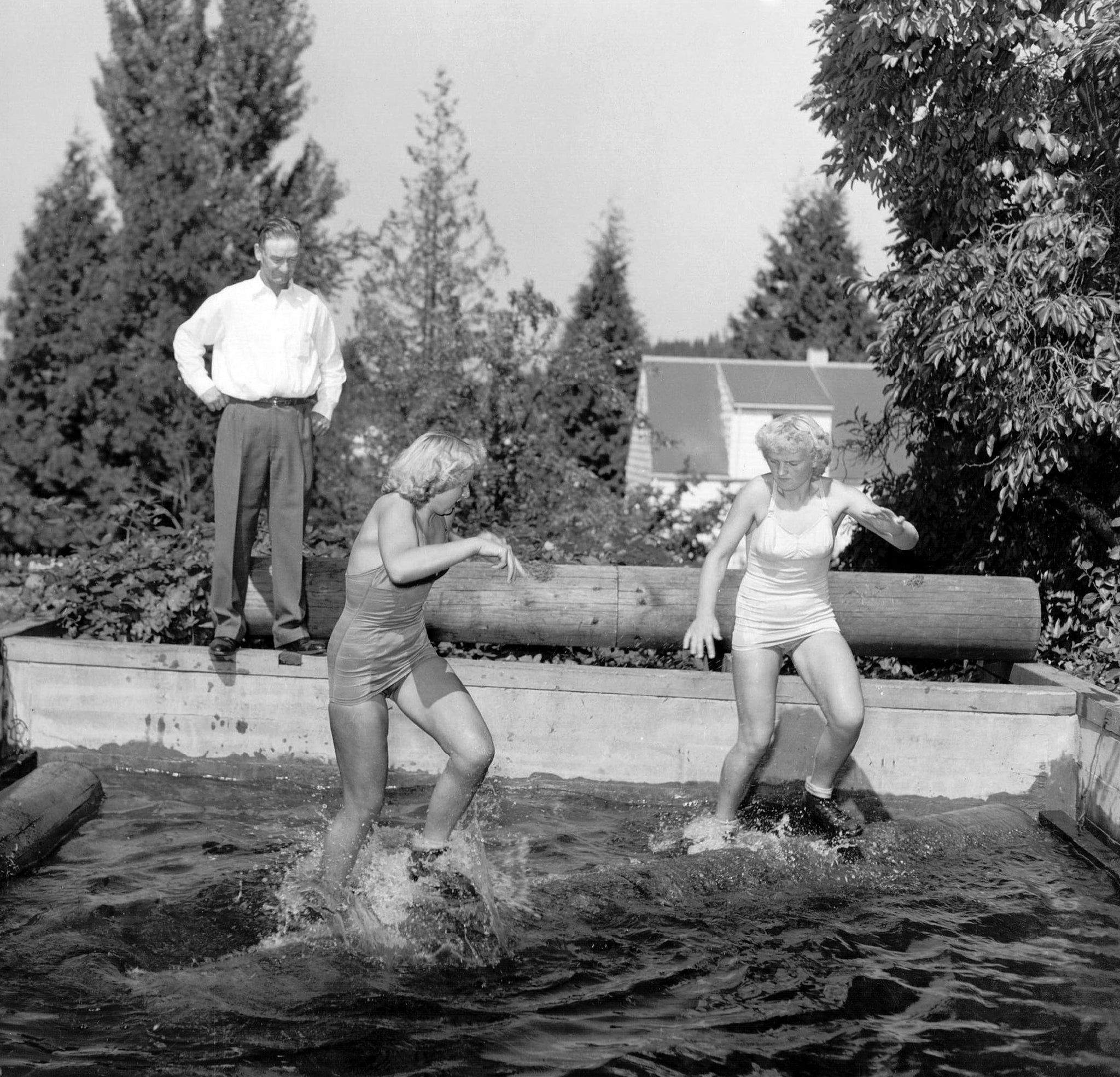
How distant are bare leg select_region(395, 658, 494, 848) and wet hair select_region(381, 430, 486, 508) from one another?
688 mm

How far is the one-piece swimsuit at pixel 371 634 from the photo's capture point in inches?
185

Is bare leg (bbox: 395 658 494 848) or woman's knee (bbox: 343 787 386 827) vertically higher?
bare leg (bbox: 395 658 494 848)

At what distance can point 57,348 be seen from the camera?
1750 cm

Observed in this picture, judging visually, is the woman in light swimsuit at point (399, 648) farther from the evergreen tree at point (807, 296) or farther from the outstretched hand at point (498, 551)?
the evergreen tree at point (807, 296)

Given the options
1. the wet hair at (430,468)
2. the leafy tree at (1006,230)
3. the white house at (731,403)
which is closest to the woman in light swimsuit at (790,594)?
the wet hair at (430,468)

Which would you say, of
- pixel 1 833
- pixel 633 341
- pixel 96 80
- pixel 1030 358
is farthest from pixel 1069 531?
pixel 633 341

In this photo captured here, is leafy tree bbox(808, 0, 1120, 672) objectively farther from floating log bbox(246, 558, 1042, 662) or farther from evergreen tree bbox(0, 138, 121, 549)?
evergreen tree bbox(0, 138, 121, 549)

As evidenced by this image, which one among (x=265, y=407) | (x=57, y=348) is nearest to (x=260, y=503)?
(x=265, y=407)

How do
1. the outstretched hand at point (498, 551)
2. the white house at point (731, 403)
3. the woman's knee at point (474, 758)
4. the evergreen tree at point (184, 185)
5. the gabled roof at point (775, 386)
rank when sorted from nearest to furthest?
the outstretched hand at point (498, 551) → the woman's knee at point (474, 758) → the evergreen tree at point (184, 185) → the white house at point (731, 403) → the gabled roof at point (775, 386)

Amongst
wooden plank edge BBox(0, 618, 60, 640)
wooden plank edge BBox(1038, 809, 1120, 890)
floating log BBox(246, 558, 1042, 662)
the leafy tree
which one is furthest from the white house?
wooden plank edge BBox(1038, 809, 1120, 890)

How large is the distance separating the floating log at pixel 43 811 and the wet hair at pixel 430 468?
226 cm

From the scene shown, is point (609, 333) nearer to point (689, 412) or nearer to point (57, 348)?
point (689, 412)

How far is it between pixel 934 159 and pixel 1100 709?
3488 millimetres

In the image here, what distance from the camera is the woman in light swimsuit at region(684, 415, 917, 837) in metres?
5.50
